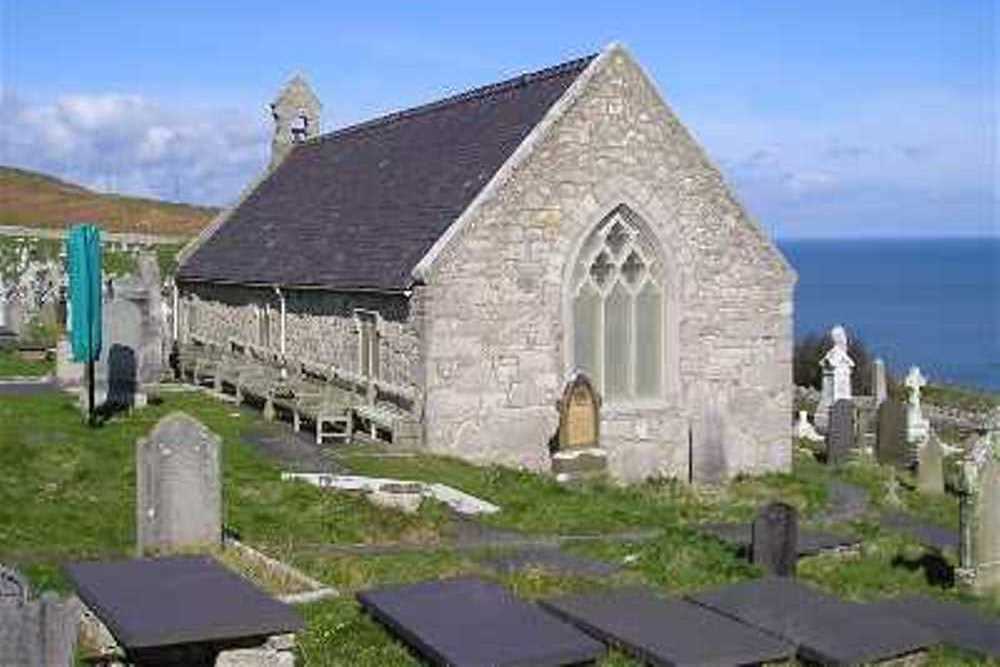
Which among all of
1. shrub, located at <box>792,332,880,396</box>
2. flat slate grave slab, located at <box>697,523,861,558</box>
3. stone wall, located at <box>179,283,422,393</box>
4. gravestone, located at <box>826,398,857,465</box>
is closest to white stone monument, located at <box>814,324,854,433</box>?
gravestone, located at <box>826,398,857,465</box>

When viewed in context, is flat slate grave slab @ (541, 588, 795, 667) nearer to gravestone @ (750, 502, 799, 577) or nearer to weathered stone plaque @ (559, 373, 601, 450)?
gravestone @ (750, 502, 799, 577)

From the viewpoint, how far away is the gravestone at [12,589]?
7896 mm

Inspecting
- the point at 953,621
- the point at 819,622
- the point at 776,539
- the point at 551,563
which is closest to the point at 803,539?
the point at 776,539

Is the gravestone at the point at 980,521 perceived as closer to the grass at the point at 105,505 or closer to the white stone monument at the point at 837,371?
the grass at the point at 105,505

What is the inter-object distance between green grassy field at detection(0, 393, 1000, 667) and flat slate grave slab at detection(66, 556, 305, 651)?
1.28 m

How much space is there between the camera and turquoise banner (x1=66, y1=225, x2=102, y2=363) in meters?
20.9

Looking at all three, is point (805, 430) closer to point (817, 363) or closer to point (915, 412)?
point (915, 412)

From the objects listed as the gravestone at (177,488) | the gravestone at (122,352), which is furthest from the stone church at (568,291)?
the gravestone at (177,488)

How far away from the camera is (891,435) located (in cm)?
2678

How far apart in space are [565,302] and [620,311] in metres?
1.30

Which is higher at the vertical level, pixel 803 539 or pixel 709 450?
pixel 709 450

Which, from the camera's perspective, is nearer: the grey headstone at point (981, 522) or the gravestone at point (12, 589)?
the gravestone at point (12, 589)

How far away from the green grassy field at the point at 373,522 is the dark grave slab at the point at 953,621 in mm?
276

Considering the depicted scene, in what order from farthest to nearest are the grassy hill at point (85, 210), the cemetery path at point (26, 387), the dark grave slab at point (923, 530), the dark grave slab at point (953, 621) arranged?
1. the grassy hill at point (85, 210)
2. the cemetery path at point (26, 387)
3. the dark grave slab at point (923, 530)
4. the dark grave slab at point (953, 621)
